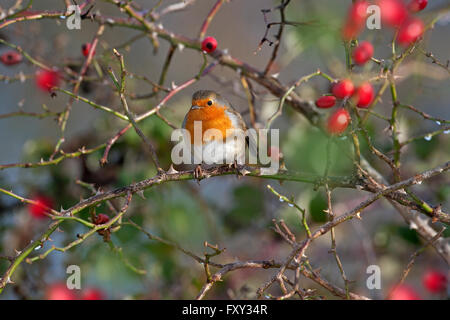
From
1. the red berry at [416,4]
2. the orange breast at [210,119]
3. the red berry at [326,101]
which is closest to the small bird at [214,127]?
the orange breast at [210,119]

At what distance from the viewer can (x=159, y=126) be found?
212cm

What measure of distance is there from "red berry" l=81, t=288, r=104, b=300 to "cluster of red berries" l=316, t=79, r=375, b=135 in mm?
908

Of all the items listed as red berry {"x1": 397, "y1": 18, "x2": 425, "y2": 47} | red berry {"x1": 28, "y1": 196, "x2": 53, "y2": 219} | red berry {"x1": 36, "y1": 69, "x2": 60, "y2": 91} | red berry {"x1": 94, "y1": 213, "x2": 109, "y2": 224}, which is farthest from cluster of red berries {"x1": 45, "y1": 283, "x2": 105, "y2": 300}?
red berry {"x1": 397, "y1": 18, "x2": 425, "y2": 47}

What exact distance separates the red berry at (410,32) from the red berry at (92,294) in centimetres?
114

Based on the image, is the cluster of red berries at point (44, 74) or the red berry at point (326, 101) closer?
the red berry at point (326, 101)

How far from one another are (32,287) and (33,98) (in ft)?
4.20

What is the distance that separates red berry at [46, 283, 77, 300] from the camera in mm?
1625

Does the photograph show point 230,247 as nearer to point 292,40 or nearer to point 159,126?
point 159,126

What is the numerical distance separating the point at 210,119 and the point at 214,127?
0.14ft

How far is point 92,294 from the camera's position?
173cm

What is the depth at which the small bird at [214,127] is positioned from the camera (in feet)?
5.60

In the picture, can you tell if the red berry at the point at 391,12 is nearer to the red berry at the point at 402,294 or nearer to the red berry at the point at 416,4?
the red berry at the point at 416,4

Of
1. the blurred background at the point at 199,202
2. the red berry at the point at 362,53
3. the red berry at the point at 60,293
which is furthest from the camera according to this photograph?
the blurred background at the point at 199,202

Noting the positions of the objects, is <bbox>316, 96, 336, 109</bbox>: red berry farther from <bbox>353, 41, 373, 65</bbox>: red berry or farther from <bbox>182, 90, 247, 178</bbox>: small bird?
<bbox>182, 90, 247, 178</bbox>: small bird
